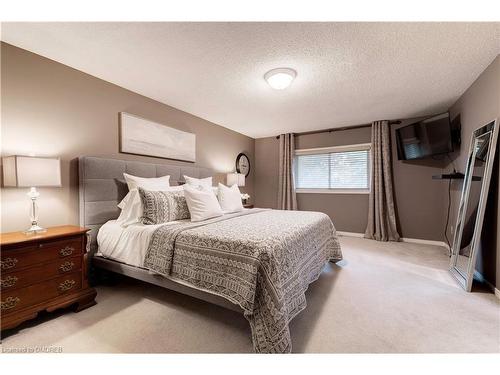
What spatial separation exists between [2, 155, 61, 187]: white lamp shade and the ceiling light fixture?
220cm

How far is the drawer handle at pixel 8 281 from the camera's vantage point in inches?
58.5

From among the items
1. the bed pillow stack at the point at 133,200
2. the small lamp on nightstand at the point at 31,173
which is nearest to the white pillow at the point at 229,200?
the bed pillow stack at the point at 133,200

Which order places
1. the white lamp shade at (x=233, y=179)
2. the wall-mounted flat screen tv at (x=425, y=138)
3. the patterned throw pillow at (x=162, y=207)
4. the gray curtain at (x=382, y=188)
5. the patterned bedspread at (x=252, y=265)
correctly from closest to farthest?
1. the patterned bedspread at (x=252, y=265)
2. the patterned throw pillow at (x=162, y=207)
3. the wall-mounted flat screen tv at (x=425, y=138)
4. the gray curtain at (x=382, y=188)
5. the white lamp shade at (x=233, y=179)

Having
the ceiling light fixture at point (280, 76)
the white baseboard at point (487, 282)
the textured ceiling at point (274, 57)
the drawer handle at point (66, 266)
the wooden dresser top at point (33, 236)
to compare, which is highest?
the textured ceiling at point (274, 57)

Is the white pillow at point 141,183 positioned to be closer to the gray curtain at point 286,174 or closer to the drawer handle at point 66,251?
the drawer handle at point 66,251

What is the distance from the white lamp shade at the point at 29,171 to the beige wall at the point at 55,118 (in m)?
0.26

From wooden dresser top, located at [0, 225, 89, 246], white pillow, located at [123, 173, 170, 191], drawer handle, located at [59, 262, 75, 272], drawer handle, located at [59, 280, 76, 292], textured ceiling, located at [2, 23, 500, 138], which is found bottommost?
drawer handle, located at [59, 280, 76, 292]

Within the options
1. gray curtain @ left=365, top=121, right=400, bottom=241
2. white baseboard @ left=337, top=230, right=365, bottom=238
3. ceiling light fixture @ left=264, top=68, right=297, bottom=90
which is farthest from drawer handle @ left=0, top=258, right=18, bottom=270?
gray curtain @ left=365, top=121, right=400, bottom=241

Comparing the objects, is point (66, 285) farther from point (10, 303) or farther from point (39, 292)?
point (10, 303)

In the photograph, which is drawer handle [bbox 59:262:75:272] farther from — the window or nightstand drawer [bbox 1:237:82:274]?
the window

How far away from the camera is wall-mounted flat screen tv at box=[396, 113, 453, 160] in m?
3.29

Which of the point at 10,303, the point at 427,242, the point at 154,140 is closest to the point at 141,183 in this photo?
the point at 154,140
